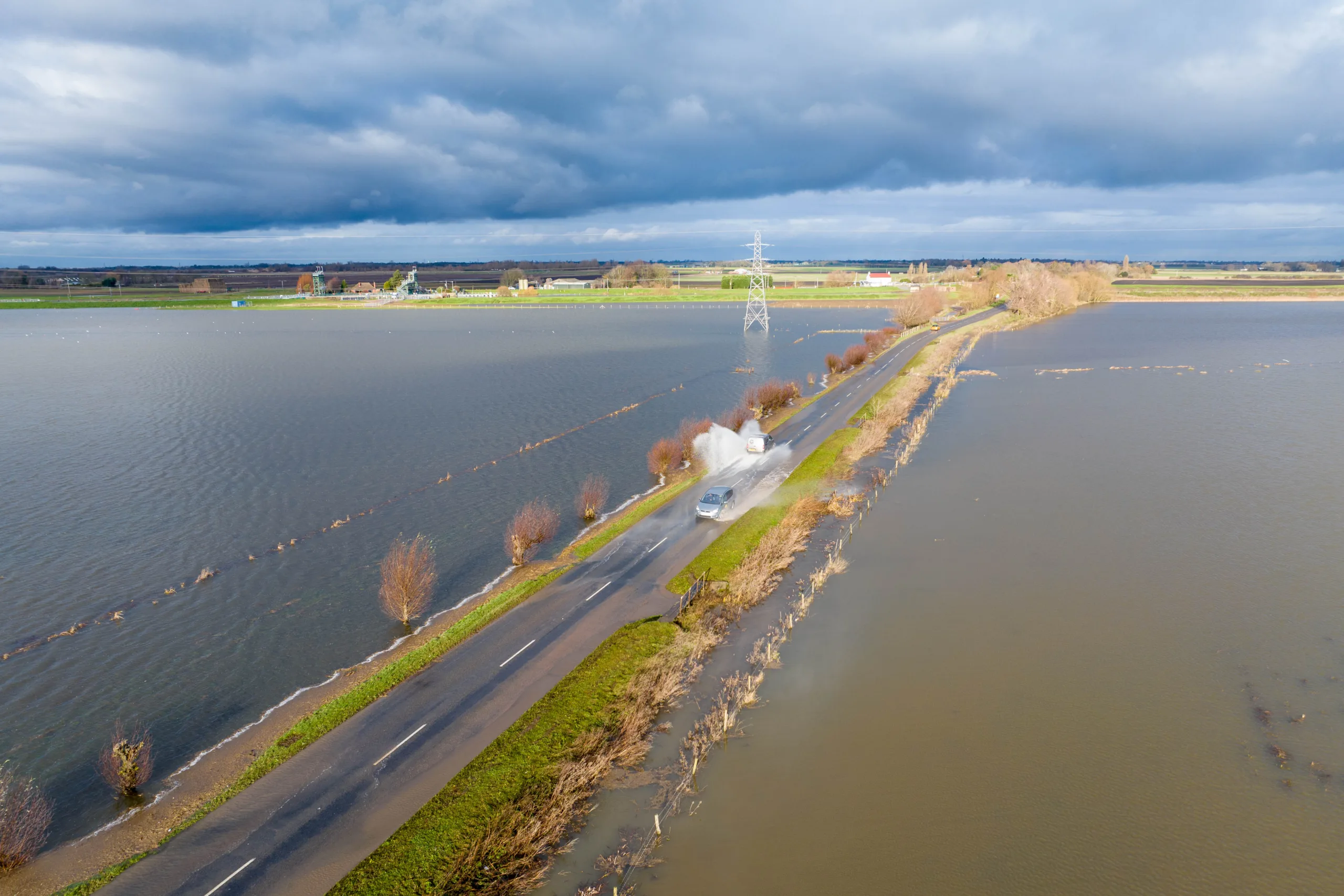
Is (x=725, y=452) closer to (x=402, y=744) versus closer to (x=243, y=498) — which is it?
(x=243, y=498)

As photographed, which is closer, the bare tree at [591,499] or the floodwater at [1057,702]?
the floodwater at [1057,702]

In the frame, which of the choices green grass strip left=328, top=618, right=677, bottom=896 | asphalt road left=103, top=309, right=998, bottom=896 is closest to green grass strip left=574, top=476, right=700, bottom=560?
asphalt road left=103, top=309, right=998, bottom=896

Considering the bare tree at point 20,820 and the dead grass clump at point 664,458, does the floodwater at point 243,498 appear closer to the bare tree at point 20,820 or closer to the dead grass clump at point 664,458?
the bare tree at point 20,820

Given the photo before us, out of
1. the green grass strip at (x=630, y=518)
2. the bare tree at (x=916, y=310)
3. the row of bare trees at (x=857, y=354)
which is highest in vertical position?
the bare tree at (x=916, y=310)

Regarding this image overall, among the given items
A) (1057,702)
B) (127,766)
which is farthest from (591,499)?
(1057,702)

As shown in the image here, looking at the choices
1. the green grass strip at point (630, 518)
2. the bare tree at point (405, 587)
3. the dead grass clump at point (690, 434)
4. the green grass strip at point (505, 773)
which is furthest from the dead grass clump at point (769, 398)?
the green grass strip at point (505, 773)

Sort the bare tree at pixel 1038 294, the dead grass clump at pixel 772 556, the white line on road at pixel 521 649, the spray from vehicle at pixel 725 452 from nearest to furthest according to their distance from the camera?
the white line on road at pixel 521 649
the dead grass clump at pixel 772 556
the spray from vehicle at pixel 725 452
the bare tree at pixel 1038 294

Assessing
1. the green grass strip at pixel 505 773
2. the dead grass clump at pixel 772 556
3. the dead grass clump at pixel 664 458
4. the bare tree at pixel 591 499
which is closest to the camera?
the green grass strip at pixel 505 773
